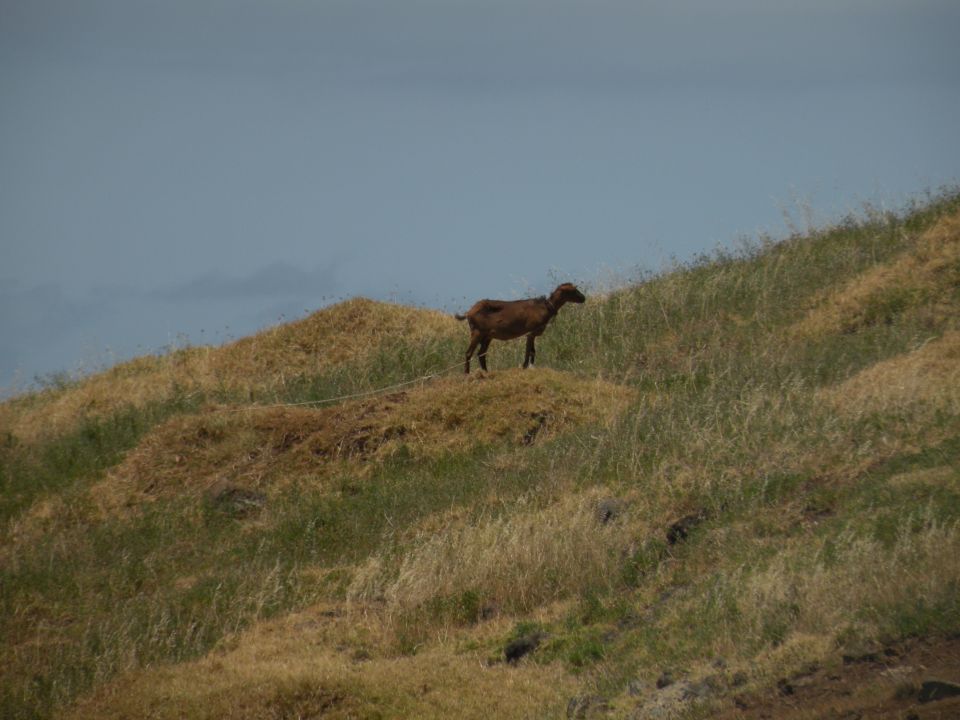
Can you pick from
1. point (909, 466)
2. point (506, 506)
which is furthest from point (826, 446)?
point (506, 506)

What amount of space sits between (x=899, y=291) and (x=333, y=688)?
13.2 metres

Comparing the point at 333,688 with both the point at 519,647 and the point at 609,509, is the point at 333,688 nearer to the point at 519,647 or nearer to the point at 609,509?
the point at 519,647

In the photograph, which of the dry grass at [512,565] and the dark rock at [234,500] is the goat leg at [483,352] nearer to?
the dark rock at [234,500]

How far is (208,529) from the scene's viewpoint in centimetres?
1708

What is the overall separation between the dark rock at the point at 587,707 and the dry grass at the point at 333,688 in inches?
5.5

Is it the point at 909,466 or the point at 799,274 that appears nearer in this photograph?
the point at 909,466

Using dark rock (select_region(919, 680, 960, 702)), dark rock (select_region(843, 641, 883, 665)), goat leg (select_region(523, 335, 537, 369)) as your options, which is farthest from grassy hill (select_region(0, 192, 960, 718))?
goat leg (select_region(523, 335, 537, 369))

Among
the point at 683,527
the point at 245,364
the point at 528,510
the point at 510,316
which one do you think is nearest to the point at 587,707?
the point at 683,527

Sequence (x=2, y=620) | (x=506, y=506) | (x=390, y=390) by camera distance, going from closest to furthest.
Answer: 1. (x=2, y=620)
2. (x=506, y=506)
3. (x=390, y=390)

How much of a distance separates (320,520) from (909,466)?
21.8 feet

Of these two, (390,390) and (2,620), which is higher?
(390,390)

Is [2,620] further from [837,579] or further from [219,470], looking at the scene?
[837,579]

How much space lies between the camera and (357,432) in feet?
61.1

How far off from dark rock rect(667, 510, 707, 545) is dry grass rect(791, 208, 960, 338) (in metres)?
7.22
